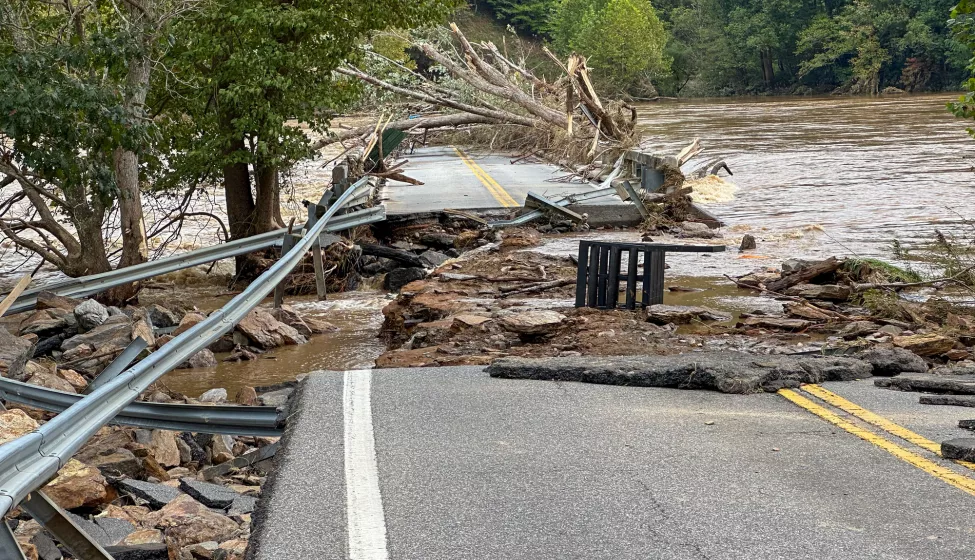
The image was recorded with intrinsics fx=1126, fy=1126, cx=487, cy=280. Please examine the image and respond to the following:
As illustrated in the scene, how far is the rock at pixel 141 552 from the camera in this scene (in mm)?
5066

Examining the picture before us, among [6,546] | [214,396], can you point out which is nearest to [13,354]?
[214,396]

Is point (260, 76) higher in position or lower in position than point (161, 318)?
higher

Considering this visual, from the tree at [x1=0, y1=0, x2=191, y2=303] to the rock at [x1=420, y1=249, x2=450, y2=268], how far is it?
4.03 m

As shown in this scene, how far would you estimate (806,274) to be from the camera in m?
12.9

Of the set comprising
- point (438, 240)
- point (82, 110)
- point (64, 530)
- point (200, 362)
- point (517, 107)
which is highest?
point (82, 110)

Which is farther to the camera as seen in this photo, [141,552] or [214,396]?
[214,396]

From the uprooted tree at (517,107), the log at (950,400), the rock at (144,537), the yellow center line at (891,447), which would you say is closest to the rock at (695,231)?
the uprooted tree at (517,107)

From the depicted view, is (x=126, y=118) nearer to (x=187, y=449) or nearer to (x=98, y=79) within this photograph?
(x=98, y=79)

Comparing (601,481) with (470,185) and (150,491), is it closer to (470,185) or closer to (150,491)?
(150,491)

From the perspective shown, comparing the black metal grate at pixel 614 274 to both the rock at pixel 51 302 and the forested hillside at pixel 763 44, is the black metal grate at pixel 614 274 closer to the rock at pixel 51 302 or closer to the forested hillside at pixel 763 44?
the rock at pixel 51 302

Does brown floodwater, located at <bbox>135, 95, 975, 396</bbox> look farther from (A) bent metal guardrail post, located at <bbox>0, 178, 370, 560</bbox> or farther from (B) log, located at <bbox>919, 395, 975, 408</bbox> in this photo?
(B) log, located at <bbox>919, 395, 975, 408</bbox>

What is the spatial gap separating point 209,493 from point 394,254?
10.4 metres

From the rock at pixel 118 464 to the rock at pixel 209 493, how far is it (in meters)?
0.54

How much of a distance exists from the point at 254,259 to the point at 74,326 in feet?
16.9
